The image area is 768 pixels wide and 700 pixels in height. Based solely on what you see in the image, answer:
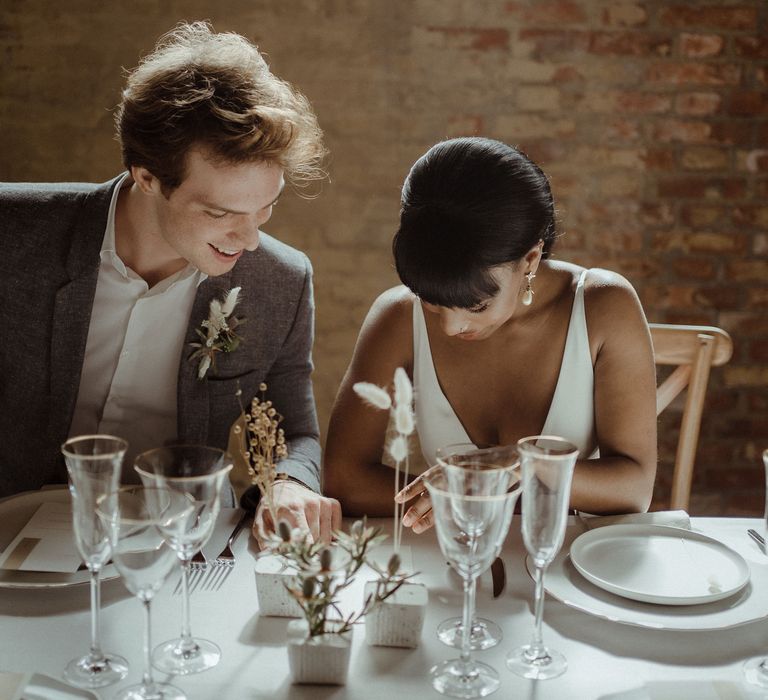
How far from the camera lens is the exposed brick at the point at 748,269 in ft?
10.1

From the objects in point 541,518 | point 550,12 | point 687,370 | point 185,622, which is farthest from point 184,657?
point 550,12

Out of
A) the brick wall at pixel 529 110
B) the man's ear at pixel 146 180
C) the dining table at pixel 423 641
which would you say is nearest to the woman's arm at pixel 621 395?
the dining table at pixel 423 641

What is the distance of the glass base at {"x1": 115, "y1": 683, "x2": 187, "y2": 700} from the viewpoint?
1045 millimetres

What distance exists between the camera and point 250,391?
2.04 metres

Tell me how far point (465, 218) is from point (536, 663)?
745 mm

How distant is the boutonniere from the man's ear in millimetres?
261

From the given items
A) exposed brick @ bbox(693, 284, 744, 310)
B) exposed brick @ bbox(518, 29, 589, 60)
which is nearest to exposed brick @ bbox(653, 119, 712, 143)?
exposed brick @ bbox(518, 29, 589, 60)

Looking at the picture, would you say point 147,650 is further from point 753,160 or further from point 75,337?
point 753,160

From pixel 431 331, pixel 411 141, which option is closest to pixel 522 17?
pixel 411 141

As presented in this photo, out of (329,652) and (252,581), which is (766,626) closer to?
(329,652)

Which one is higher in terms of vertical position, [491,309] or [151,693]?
[491,309]

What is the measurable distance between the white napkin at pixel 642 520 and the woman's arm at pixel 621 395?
7 cm

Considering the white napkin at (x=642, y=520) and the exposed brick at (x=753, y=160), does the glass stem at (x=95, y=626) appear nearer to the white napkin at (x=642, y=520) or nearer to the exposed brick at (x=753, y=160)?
the white napkin at (x=642, y=520)

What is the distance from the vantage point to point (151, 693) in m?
1.05
